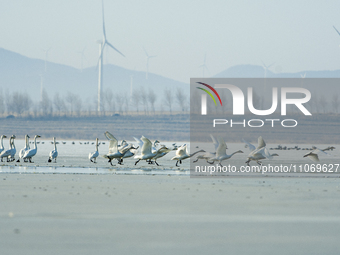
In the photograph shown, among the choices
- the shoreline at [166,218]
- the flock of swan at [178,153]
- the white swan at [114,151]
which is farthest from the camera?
the white swan at [114,151]

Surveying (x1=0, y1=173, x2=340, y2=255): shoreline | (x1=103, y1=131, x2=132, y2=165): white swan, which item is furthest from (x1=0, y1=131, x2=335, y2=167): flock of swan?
(x1=0, y1=173, x2=340, y2=255): shoreline

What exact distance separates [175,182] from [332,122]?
142 meters

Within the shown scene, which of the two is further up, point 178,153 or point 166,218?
point 178,153

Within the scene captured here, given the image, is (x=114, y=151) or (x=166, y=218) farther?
(x=114, y=151)

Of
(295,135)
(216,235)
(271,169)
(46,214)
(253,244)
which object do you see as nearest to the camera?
(253,244)

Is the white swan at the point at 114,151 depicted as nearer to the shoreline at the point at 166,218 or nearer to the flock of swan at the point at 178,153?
the flock of swan at the point at 178,153

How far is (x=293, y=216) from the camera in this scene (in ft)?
52.9

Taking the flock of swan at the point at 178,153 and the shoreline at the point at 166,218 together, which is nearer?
the shoreline at the point at 166,218

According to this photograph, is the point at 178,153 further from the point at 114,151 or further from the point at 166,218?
the point at 166,218

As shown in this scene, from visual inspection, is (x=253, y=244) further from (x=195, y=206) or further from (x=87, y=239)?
(x=195, y=206)

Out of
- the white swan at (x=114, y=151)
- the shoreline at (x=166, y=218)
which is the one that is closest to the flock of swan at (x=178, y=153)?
the white swan at (x=114, y=151)

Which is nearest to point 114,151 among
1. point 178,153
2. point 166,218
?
point 178,153

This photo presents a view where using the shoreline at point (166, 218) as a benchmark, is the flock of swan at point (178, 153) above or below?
above

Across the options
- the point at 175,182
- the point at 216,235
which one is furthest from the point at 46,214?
the point at 175,182
